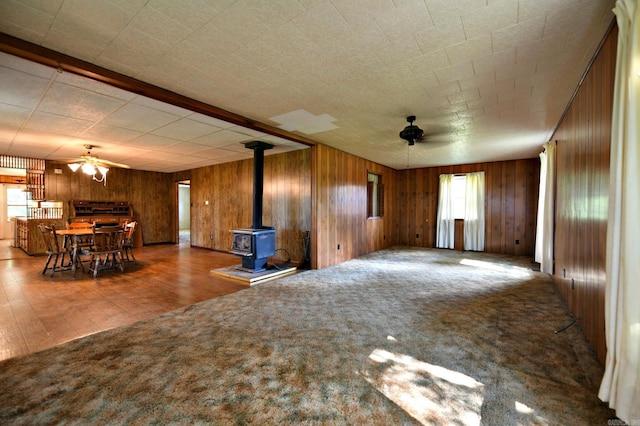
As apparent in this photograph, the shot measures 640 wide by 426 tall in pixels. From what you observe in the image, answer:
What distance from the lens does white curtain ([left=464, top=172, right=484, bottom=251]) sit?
7.56 metres

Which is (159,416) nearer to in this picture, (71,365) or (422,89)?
(71,365)

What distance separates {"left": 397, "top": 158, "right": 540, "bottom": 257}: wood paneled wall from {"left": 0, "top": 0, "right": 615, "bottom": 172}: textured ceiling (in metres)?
2.90

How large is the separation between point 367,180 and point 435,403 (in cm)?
→ 609

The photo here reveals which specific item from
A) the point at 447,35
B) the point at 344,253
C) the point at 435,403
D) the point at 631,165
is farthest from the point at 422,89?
the point at 344,253

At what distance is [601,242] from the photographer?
2.12 meters

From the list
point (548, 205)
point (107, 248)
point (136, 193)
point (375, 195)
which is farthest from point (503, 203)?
point (136, 193)

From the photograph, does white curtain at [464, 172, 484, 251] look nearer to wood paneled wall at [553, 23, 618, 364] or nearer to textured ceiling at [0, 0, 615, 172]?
textured ceiling at [0, 0, 615, 172]

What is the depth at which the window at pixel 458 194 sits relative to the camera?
26.1 ft

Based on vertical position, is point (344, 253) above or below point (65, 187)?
below

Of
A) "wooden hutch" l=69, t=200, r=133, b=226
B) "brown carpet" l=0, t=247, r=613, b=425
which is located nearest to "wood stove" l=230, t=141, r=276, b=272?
"brown carpet" l=0, t=247, r=613, b=425

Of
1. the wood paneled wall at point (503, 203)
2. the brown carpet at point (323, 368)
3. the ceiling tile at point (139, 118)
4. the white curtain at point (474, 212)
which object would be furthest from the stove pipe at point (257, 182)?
the white curtain at point (474, 212)

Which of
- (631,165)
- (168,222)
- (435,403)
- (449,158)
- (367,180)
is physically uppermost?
(449,158)

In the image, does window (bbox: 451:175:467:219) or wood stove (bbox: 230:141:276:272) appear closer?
wood stove (bbox: 230:141:276:272)

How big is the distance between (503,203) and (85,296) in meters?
9.11
